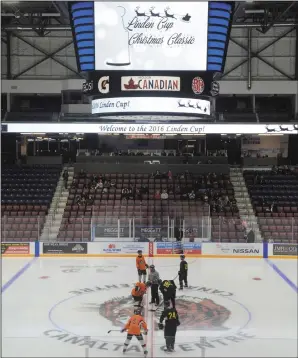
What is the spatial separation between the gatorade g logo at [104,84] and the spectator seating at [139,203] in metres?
7.73

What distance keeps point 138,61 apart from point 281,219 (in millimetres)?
9286

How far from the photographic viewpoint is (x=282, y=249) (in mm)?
16078

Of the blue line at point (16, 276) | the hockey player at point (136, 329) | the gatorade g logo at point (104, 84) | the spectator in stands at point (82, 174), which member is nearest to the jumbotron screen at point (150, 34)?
the gatorade g logo at point (104, 84)

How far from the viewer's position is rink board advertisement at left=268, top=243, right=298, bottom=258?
15969mm

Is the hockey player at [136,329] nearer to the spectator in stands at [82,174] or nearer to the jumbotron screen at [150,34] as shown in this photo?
the jumbotron screen at [150,34]

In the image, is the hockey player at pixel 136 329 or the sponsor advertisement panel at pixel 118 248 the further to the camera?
the sponsor advertisement panel at pixel 118 248

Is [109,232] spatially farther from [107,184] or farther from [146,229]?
[107,184]

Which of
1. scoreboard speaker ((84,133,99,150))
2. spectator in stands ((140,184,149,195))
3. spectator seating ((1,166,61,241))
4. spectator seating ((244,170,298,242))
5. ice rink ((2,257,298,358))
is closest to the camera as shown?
ice rink ((2,257,298,358))

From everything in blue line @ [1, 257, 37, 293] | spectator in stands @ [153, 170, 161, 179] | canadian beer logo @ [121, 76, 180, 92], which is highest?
canadian beer logo @ [121, 76, 180, 92]

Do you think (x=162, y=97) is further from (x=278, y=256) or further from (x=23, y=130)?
(x=23, y=130)

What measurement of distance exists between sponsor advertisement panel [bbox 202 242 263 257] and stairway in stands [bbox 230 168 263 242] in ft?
1.11

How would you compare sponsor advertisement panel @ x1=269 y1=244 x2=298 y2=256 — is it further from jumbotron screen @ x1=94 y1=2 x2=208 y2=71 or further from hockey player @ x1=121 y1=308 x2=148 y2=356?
hockey player @ x1=121 y1=308 x2=148 y2=356

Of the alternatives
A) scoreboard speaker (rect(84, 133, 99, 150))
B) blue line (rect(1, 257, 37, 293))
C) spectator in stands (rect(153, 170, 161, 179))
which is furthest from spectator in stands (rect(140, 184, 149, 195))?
scoreboard speaker (rect(84, 133, 99, 150))

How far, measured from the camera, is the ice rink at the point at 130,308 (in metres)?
6.45
